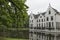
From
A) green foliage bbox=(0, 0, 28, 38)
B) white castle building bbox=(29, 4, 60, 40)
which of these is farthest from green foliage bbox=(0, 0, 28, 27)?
white castle building bbox=(29, 4, 60, 40)

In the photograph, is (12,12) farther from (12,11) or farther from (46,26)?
(46,26)

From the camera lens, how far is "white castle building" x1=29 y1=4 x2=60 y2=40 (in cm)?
583

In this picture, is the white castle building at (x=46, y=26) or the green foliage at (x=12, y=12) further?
the white castle building at (x=46, y=26)

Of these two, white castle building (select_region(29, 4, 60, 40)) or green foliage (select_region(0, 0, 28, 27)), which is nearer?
green foliage (select_region(0, 0, 28, 27))

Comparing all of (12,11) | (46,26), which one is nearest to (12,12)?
(12,11)

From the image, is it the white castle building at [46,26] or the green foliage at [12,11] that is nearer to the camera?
the green foliage at [12,11]

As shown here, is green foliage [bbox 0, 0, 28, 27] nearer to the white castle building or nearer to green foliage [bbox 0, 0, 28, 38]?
green foliage [bbox 0, 0, 28, 38]

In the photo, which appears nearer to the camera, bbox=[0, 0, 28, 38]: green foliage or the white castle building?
bbox=[0, 0, 28, 38]: green foliage

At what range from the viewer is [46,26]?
652 centimetres

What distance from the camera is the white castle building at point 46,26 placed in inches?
230

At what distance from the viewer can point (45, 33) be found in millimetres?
6082

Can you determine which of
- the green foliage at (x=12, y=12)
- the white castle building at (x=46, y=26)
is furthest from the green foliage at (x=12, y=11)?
the white castle building at (x=46, y=26)

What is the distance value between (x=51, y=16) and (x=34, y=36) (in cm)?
112

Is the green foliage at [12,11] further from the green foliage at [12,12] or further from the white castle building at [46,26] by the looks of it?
the white castle building at [46,26]
